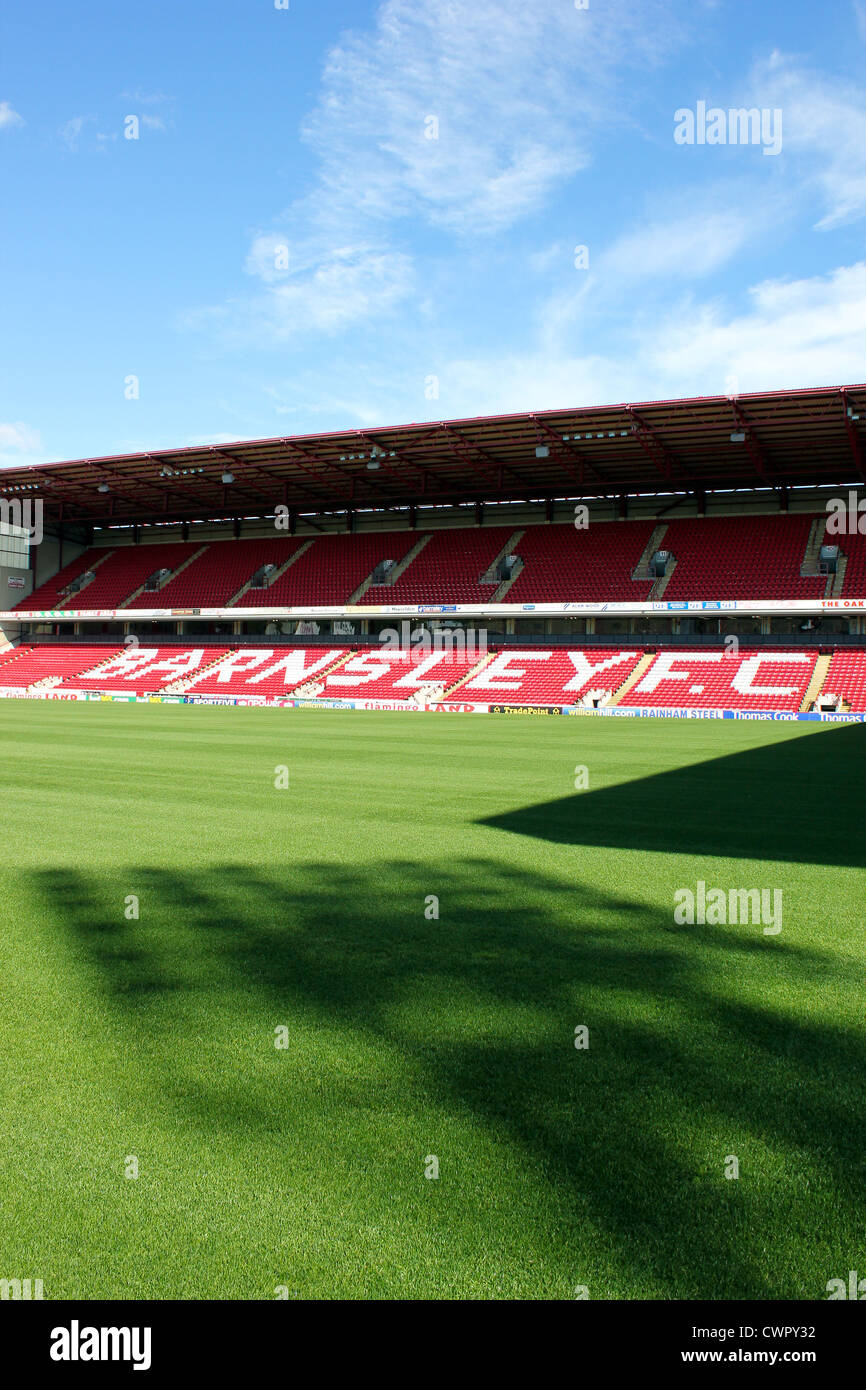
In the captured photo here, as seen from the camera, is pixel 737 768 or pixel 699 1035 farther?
pixel 737 768

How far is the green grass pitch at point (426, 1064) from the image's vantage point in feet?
9.06

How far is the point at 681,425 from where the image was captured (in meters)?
37.3

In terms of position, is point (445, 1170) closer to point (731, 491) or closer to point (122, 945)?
point (122, 945)

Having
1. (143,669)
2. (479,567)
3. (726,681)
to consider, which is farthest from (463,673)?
(143,669)

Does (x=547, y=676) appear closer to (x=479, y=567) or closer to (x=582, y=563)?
(x=582, y=563)

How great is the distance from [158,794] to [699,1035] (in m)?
9.52

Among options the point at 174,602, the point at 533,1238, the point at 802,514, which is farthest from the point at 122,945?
the point at 174,602

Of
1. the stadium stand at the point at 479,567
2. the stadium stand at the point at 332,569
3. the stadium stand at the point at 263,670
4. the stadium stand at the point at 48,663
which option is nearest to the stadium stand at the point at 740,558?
the stadium stand at the point at 479,567

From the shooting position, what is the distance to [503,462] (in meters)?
43.7

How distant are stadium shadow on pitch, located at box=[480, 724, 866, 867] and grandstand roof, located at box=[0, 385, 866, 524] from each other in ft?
77.6

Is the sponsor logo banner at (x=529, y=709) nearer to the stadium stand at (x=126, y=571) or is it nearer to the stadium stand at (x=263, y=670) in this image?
the stadium stand at (x=263, y=670)

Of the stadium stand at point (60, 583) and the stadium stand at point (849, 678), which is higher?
the stadium stand at point (60, 583)

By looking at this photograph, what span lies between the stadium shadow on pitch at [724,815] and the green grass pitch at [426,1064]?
0.38 feet
